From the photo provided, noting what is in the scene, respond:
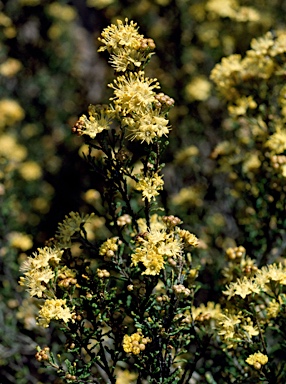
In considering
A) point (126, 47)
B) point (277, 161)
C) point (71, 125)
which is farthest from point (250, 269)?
point (71, 125)

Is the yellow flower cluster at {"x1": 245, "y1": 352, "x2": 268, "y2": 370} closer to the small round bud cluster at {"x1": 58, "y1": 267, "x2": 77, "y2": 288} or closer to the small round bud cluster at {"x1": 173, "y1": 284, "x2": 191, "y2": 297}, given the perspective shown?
the small round bud cluster at {"x1": 173, "y1": 284, "x2": 191, "y2": 297}

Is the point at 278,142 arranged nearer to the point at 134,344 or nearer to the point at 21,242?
the point at 134,344

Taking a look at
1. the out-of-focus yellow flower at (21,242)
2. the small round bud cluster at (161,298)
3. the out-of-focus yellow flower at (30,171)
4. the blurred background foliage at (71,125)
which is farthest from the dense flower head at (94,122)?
the out-of-focus yellow flower at (30,171)

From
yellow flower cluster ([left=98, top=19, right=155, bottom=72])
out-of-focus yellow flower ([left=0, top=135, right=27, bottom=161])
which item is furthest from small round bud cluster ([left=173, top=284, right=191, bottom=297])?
out-of-focus yellow flower ([left=0, top=135, right=27, bottom=161])

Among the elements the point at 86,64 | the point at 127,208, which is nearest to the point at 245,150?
the point at 127,208

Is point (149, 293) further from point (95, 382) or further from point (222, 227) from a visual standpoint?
point (222, 227)

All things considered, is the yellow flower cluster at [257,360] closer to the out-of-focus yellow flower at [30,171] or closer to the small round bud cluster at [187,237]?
the small round bud cluster at [187,237]

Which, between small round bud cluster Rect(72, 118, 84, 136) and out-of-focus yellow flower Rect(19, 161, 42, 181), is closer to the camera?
small round bud cluster Rect(72, 118, 84, 136)
